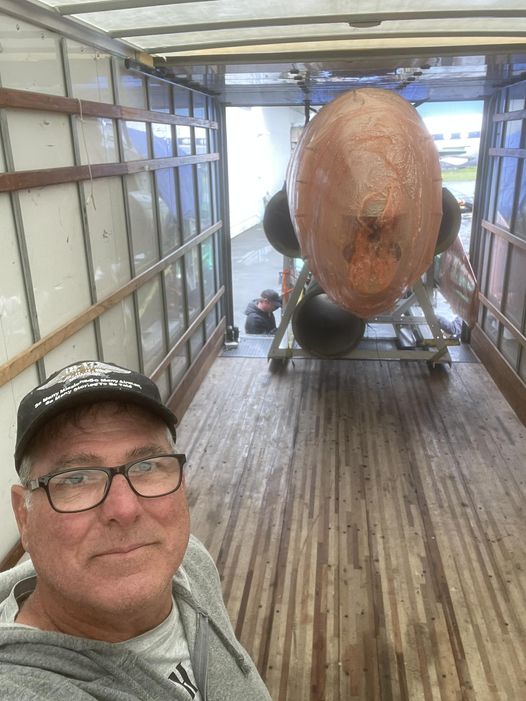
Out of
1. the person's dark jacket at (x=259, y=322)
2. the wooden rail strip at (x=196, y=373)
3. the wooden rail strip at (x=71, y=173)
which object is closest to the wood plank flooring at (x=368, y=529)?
the wooden rail strip at (x=196, y=373)

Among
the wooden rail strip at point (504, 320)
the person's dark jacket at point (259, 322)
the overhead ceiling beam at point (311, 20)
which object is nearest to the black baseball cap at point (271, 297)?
the person's dark jacket at point (259, 322)

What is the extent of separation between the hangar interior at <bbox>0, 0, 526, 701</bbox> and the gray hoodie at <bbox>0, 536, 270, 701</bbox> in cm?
205

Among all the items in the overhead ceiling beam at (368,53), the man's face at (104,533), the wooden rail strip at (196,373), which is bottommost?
the wooden rail strip at (196,373)

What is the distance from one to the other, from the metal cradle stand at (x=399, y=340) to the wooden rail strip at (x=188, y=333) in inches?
42.4

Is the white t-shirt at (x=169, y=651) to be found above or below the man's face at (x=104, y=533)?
below

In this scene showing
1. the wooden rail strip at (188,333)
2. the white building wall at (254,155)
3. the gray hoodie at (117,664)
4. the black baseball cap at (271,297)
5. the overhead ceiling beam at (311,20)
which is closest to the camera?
the gray hoodie at (117,664)

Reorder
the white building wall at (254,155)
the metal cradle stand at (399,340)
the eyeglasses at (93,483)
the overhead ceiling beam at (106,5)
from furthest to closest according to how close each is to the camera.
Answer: the white building wall at (254,155) → the metal cradle stand at (399,340) → the overhead ceiling beam at (106,5) → the eyeglasses at (93,483)

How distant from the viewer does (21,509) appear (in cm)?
108

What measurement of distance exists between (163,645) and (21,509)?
418mm

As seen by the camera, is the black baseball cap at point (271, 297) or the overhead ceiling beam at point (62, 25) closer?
the overhead ceiling beam at point (62, 25)

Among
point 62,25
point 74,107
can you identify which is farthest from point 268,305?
point 62,25

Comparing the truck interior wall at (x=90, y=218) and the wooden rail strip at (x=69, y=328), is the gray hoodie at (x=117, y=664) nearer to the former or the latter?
the wooden rail strip at (x=69, y=328)

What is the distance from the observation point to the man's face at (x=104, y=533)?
0.99 metres

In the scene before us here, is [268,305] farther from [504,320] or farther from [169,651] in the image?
[169,651]
